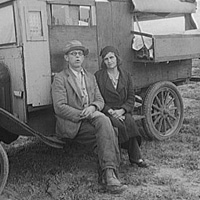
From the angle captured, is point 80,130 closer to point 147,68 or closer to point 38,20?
point 38,20

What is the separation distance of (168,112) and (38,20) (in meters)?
2.67

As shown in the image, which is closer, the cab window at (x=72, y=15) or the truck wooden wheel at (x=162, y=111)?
the cab window at (x=72, y=15)

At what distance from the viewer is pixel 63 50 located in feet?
14.3

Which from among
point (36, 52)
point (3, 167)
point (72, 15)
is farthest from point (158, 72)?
point (3, 167)

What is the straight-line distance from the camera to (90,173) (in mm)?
4605

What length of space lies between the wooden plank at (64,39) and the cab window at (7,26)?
0.42 meters

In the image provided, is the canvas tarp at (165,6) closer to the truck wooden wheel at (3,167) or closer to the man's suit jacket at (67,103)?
the man's suit jacket at (67,103)

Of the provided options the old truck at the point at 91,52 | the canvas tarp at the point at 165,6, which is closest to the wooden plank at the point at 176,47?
the old truck at the point at 91,52

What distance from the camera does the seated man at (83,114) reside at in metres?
4.07

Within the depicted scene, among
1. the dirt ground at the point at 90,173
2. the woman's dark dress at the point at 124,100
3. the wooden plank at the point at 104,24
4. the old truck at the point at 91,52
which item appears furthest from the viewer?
the wooden plank at the point at 104,24

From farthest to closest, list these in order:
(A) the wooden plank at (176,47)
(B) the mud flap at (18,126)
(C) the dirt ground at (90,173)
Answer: (A) the wooden plank at (176,47), (C) the dirt ground at (90,173), (B) the mud flap at (18,126)

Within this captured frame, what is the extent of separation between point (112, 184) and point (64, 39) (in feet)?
5.69

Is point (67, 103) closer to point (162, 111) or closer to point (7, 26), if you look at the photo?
point (7, 26)

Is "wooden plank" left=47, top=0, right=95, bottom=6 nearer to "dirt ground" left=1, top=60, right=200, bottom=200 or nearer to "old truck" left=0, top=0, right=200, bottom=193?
"old truck" left=0, top=0, right=200, bottom=193
